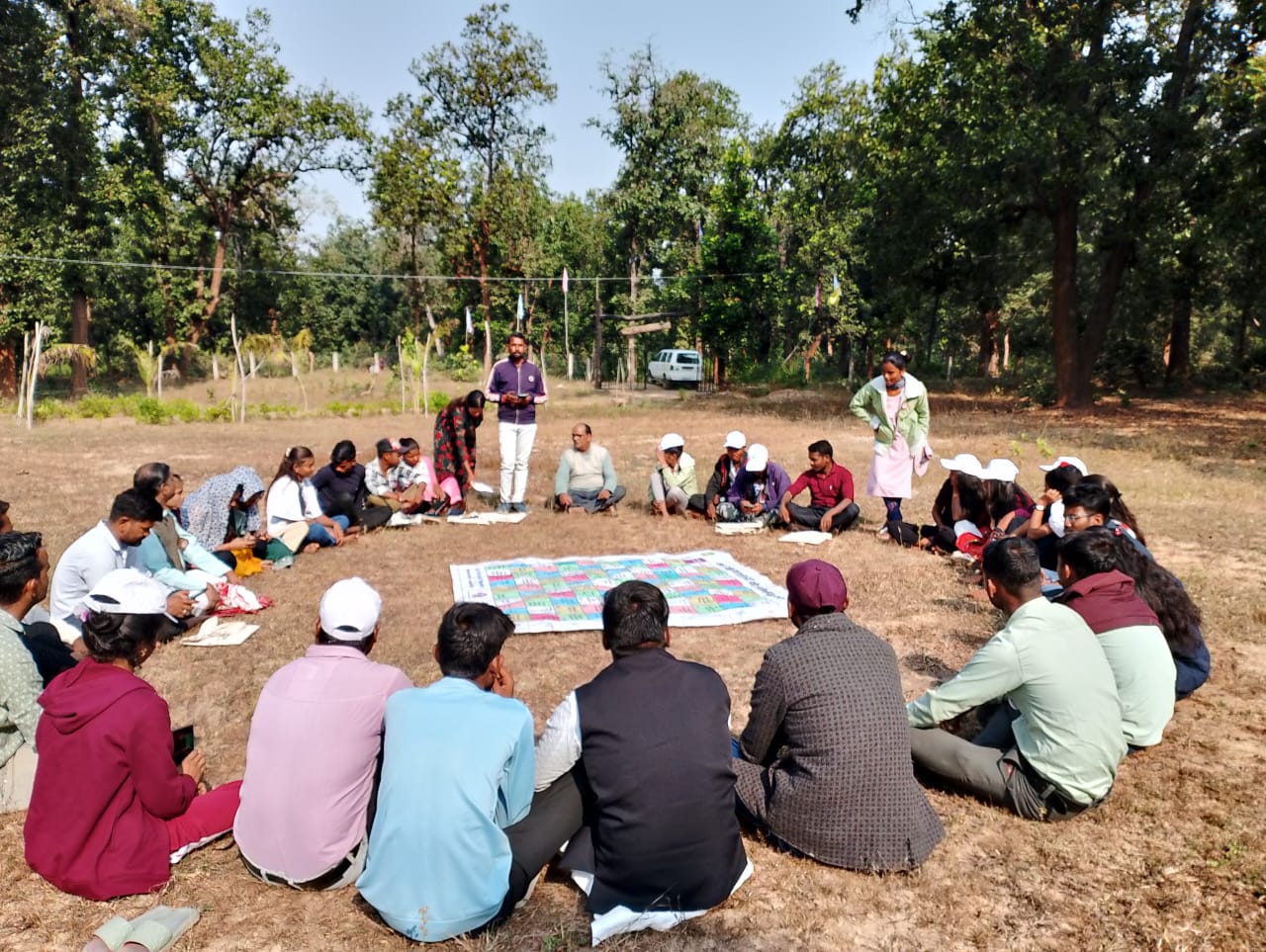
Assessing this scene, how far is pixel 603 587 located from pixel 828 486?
2945mm

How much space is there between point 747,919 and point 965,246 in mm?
20994

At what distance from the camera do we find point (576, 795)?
8.98 feet

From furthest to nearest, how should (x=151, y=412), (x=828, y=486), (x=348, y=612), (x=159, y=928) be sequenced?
(x=151, y=412)
(x=828, y=486)
(x=348, y=612)
(x=159, y=928)

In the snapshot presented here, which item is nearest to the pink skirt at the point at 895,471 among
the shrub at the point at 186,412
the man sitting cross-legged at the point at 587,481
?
the man sitting cross-legged at the point at 587,481

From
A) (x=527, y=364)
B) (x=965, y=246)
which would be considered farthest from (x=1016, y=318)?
(x=527, y=364)

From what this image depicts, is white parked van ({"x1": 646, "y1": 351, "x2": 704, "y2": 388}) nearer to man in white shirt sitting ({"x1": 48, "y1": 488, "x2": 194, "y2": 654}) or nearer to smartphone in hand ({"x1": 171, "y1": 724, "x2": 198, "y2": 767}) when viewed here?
man in white shirt sitting ({"x1": 48, "y1": 488, "x2": 194, "y2": 654})

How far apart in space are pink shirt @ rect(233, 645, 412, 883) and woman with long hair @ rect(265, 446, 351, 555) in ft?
15.3

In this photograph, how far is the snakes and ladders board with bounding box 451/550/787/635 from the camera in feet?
18.2

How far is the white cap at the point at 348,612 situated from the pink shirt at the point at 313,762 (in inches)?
2.7

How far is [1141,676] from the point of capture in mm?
3422

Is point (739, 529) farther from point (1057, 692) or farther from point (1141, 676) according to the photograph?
point (1057, 692)

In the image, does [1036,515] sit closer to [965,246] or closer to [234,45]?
[965,246]

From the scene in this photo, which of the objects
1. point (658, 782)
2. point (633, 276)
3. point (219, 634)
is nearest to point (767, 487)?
point (219, 634)

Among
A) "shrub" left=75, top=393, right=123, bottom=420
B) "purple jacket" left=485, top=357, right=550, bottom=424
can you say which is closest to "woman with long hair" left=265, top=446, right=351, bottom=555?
"purple jacket" left=485, top=357, right=550, bottom=424
